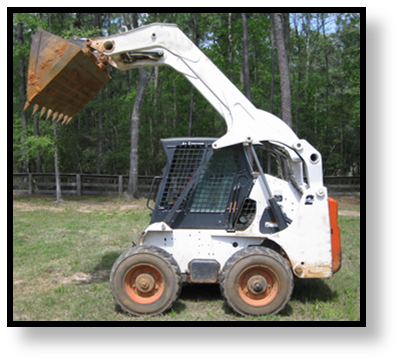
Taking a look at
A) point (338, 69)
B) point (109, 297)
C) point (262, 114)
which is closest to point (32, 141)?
point (109, 297)

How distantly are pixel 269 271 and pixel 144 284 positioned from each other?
5.11 ft

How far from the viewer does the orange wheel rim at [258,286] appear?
4555mm

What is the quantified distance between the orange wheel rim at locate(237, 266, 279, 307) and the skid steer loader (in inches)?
0.5

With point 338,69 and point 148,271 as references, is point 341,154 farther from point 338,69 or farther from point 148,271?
point 148,271

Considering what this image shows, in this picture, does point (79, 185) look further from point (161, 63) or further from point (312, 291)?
point (312, 291)

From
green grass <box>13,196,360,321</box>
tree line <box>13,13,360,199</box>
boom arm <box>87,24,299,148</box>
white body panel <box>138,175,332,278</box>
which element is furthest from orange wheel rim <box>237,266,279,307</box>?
tree line <box>13,13,360,199</box>

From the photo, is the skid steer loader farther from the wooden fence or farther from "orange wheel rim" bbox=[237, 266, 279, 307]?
the wooden fence

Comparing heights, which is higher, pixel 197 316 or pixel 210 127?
pixel 210 127

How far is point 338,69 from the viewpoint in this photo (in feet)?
90.4

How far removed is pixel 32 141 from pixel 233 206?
13.0 m

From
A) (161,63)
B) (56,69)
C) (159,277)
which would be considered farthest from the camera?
(161,63)

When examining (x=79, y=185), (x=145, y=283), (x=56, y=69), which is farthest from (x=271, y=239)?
(x=79, y=185)

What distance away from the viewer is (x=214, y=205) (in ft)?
16.3

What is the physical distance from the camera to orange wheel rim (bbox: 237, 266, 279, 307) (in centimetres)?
455
